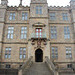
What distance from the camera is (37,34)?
21.3 m

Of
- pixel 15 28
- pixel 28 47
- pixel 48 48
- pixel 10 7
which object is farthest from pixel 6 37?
pixel 48 48

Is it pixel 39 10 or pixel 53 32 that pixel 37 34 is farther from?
pixel 39 10

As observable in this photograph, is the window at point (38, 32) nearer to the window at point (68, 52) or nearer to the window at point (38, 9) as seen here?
the window at point (38, 9)

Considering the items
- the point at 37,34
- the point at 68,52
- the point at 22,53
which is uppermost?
the point at 37,34

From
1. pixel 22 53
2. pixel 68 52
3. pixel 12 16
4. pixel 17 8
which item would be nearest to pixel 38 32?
pixel 22 53

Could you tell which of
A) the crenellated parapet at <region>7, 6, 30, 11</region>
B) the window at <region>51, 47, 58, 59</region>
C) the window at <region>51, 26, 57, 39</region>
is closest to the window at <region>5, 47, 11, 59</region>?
the window at <region>51, 47, 58, 59</region>

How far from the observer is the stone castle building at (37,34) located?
2073 centimetres

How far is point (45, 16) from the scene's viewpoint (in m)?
22.2

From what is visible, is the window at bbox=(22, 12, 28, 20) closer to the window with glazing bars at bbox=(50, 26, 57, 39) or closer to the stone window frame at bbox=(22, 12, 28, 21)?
the stone window frame at bbox=(22, 12, 28, 21)

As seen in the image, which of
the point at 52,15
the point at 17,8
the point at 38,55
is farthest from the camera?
the point at 38,55

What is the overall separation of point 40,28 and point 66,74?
34.6 feet

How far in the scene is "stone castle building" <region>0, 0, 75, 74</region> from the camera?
20.7 metres

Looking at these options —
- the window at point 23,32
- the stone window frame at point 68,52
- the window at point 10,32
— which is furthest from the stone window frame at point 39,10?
the stone window frame at point 68,52

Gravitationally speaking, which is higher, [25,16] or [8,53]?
[25,16]
